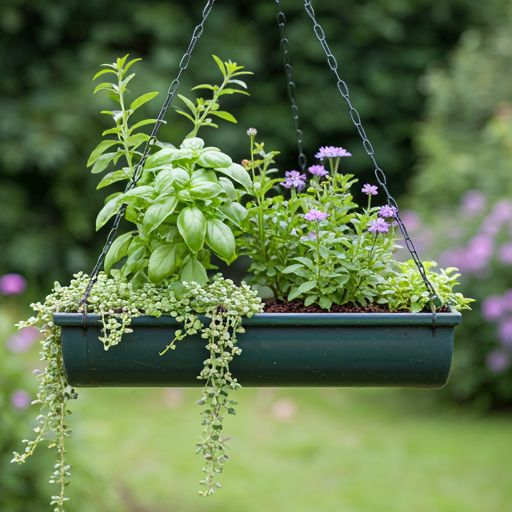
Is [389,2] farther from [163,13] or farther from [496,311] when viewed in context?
[496,311]

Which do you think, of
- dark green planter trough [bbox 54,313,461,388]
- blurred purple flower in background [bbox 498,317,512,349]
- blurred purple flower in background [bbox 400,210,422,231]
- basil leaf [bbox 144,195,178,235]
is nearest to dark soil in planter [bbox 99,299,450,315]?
dark green planter trough [bbox 54,313,461,388]

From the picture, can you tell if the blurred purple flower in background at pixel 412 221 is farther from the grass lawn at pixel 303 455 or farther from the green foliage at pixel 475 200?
the grass lawn at pixel 303 455

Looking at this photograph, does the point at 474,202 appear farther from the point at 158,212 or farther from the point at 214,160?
the point at 158,212

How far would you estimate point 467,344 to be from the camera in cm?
437

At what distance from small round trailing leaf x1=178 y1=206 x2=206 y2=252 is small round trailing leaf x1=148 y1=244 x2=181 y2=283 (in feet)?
0.31

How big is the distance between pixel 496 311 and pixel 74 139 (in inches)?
156

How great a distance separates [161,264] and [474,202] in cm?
361

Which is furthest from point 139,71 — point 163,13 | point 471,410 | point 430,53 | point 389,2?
point 471,410

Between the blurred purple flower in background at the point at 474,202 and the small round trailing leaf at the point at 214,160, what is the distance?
347 cm

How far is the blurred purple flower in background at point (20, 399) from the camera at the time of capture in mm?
2457

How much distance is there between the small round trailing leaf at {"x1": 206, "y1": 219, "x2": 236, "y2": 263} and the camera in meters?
1.30

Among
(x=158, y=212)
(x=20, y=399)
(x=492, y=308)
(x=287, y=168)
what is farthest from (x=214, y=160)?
(x=287, y=168)

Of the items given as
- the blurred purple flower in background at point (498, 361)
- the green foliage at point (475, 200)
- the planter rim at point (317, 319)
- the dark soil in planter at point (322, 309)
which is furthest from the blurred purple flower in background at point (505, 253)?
the planter rim at point (317, 319)

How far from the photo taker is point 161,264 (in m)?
1.33
